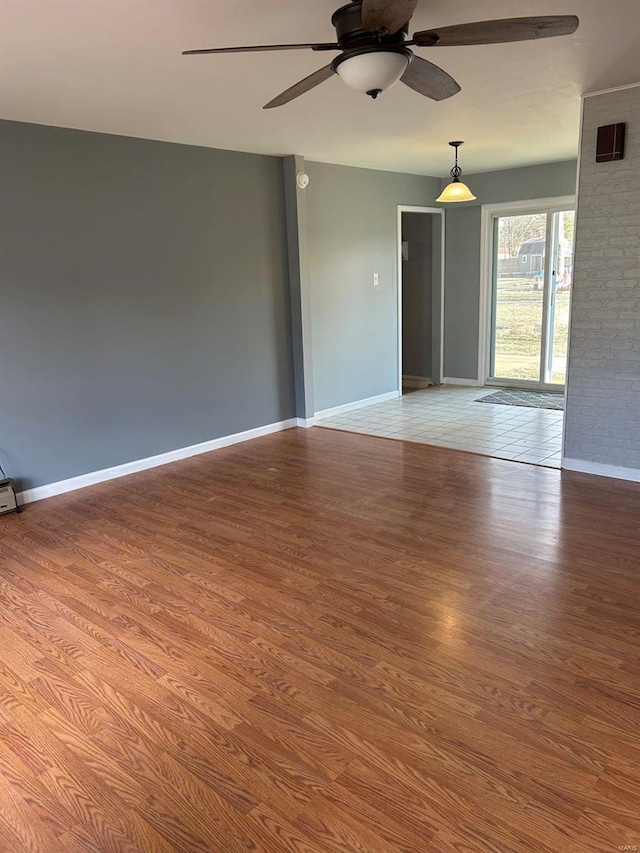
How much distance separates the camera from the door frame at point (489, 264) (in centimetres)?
641

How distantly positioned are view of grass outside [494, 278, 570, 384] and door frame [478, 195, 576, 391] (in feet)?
0.31

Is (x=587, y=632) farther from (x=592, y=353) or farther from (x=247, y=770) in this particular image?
(x=592, y=353)

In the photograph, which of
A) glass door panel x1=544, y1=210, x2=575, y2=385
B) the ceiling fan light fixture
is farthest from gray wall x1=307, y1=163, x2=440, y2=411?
the ceiling fan light fixture

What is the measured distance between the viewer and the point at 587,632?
2.33m

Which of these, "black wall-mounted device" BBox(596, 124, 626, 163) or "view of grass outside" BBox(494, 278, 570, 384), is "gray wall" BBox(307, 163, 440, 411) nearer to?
"view of grass outside" BBox(494, 278, 570, 384)

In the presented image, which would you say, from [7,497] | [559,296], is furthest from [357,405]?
[7,497]

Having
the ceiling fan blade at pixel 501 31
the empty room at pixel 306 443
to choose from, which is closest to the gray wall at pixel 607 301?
the empty room at pixel 306 443

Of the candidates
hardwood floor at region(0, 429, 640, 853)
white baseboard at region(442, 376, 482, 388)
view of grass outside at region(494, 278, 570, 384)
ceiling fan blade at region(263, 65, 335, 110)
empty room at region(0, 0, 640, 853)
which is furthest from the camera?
white baseboard at region(442, 376, 482, 388)

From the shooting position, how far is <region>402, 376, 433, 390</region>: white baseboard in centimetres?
762

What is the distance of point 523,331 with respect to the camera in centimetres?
695

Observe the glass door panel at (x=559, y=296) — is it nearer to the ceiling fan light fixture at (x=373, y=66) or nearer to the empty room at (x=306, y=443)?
the empty room at (x=306, y=443)

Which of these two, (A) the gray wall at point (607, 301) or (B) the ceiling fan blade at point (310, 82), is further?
(A) the gray wall at point (607, 301)

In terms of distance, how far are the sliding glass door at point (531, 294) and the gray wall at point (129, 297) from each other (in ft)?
9.61

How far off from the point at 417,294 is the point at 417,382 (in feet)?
3.68
